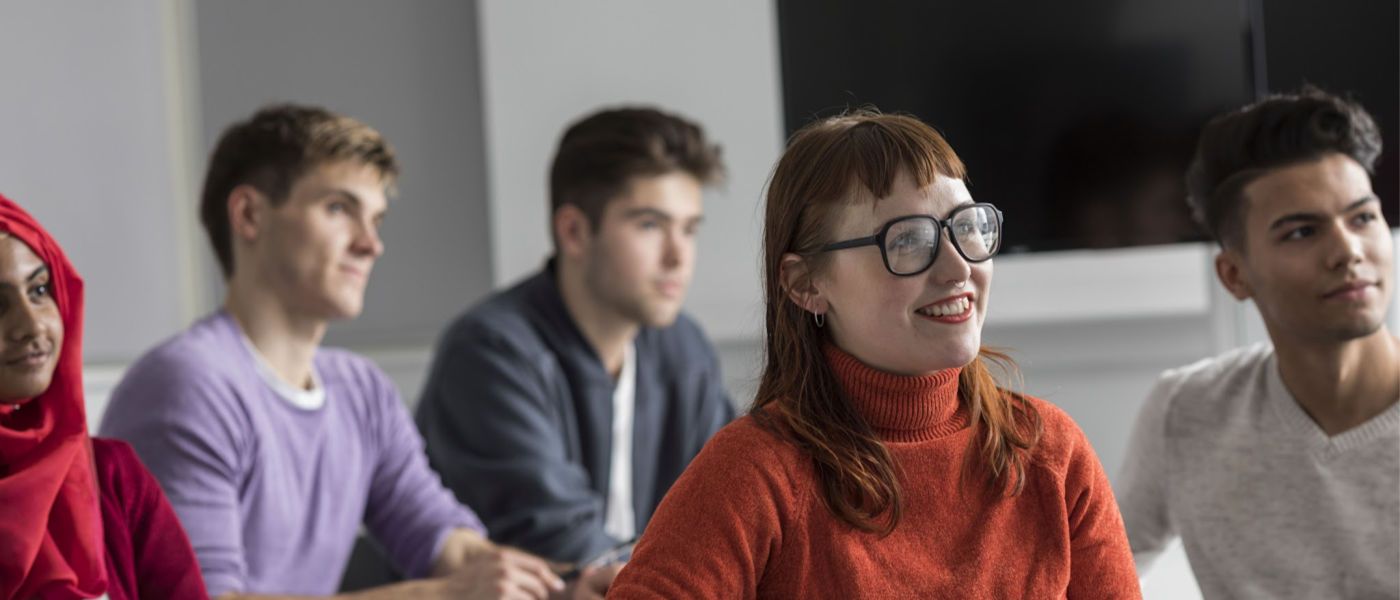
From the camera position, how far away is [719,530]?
1274 millimetres

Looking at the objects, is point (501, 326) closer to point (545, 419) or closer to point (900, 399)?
point (545, 419)

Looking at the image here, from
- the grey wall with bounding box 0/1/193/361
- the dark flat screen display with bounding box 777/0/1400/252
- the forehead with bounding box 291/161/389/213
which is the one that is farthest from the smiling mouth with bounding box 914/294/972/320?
the grey wall with bounding box 0/1/193/361

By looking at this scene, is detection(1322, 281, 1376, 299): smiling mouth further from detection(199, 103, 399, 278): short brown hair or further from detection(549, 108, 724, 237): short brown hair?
detection(199, 103, 399, 278): short brown hair

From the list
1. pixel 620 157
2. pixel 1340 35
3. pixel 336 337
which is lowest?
pixel 336 337

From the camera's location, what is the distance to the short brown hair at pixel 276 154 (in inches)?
92.7

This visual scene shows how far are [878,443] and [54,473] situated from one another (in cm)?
84

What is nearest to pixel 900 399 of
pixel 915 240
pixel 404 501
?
pixel 915 240

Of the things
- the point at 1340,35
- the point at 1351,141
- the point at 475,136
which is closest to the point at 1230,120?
the point at 1351,141

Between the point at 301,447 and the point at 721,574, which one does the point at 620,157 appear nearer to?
the point at 301,447

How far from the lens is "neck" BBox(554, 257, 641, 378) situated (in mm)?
2697

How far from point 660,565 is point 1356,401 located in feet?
3.27

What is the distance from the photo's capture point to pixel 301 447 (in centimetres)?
223

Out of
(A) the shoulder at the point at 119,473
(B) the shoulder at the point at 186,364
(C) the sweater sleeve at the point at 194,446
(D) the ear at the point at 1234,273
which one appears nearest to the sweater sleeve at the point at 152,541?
(A) the shoulder at the point at 119,473

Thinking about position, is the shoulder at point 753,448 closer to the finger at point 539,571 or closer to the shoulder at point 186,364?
the finger at point 539,571
